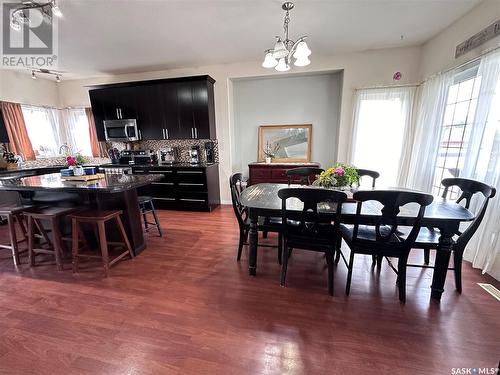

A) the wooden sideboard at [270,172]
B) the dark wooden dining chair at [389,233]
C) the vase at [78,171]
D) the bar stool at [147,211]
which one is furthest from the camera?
the wooden sideboard at [270,172]

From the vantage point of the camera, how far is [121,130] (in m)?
4.24

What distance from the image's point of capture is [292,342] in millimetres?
1398

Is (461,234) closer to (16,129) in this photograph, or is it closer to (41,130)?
(16,129)

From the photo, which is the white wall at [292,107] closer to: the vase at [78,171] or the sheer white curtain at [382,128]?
the sheer white curtain at [382,128]

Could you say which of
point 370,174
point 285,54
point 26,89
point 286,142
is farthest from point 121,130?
point 370,174

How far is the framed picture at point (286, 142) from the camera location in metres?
4.29

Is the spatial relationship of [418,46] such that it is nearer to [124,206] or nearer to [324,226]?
[324,226]

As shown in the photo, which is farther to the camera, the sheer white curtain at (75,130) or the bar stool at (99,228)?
the sheer white curtain at (75,130)

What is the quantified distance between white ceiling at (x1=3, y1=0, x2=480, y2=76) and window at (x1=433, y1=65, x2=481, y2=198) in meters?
0.77

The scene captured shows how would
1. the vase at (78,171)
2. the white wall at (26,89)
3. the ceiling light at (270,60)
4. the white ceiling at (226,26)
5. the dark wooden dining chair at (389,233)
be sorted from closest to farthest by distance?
1. the dark wooden dining chair at (389,233)
2. the ceiling light at (270,60)
3. the white ceiling at (226,26)
4. the vase at (78,171)
5. the white wall at (26,89)

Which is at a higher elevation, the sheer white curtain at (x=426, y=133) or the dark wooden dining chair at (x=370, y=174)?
the sheer white curtain at (x=426, y=133)

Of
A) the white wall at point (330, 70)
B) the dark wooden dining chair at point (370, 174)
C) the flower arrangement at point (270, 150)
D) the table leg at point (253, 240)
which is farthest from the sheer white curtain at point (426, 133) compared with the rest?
the table leg at point (253, 240)

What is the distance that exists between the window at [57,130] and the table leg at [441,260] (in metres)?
6.49

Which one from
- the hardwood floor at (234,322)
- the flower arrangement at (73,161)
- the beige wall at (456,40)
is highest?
the beige wall at (456,40)
